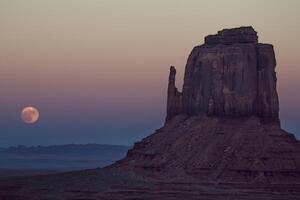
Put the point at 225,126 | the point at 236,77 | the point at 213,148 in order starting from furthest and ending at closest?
the point at 236,77 → the point at 225,126 → the point at 213,148

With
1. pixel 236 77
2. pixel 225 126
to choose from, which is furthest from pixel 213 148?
pixel 236 77

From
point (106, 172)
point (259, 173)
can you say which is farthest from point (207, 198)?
point (106, 172)

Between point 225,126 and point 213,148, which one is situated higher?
point 225,126

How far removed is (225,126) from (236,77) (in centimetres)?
785

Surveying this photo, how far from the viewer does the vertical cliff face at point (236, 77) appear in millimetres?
161000

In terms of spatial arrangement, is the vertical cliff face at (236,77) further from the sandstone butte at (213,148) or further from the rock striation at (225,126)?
the sandstone butte at (213,148)

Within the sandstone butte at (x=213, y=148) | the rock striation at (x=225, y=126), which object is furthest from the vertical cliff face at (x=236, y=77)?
the sandstone butte at (x=213, y=148)

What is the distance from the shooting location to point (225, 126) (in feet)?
520

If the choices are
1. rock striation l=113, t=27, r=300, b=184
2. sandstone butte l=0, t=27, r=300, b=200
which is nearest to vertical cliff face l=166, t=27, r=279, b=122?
rock striation l=113, t=27, r=300, b=184

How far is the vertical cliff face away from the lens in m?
161

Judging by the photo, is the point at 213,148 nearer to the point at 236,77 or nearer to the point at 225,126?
the point at 225,126

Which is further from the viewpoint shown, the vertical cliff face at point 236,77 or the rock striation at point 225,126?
the vertical cliff face at point 236,77

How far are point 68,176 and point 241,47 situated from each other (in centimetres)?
3096

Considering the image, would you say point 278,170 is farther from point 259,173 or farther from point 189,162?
→ point 189,162
